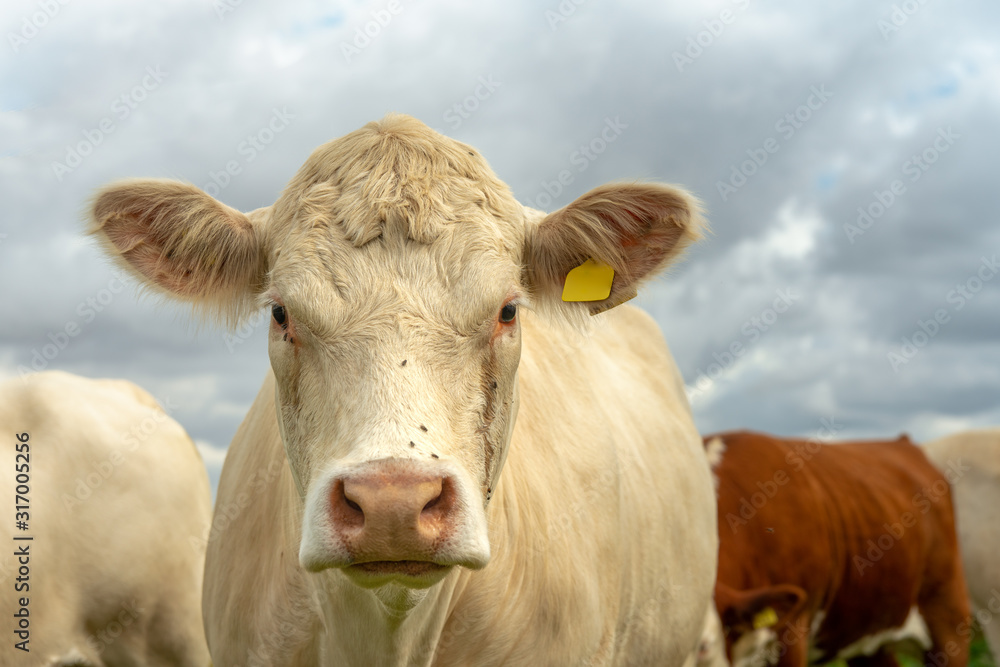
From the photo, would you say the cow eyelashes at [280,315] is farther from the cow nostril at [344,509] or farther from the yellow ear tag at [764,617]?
the yellow ear tag at [764,617]

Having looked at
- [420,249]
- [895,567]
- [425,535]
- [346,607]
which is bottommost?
[895,567]

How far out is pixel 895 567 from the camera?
920cm

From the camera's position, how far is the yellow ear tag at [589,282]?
3330 millimetres

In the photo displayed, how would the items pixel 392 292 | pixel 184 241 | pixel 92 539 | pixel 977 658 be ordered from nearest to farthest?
pixel 392 292 < pixel 184 241 < pixel 92 539 < pixel 977 658

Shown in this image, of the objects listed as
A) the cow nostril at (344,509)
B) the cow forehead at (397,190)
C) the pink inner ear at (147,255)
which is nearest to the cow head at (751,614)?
the cow forehead at (397,190)

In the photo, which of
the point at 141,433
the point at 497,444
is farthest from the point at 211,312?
the point at 141,433

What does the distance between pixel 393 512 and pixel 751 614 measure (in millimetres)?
5380

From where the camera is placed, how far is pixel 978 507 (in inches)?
420

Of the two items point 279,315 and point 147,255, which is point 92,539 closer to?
point 147,255

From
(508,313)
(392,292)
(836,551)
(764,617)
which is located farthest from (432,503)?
(836,551)

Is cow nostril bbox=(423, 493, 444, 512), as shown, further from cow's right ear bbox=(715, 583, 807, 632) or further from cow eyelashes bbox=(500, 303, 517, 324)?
cow's right ear bbox=(715, 583, 807, 632)

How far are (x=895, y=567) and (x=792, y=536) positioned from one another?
1744 mm

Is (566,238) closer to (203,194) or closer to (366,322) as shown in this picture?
(366,322)

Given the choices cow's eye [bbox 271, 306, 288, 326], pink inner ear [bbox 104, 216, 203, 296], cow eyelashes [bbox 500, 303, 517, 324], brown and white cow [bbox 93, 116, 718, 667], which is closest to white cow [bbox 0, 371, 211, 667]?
brown and white cow [bbox 93, 116, 718, 667]
